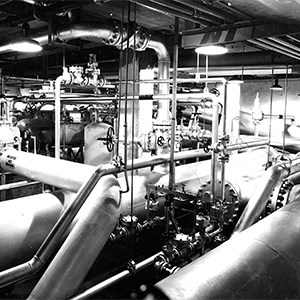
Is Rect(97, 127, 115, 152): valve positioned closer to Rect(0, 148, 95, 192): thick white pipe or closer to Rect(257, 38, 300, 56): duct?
Rect(0, 148, 95, 192): thick white pipe

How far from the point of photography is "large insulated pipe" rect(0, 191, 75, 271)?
7.79 feet

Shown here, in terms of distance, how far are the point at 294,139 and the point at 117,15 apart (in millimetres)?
Answer: 4051

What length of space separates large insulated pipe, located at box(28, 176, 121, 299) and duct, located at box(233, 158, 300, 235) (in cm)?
89

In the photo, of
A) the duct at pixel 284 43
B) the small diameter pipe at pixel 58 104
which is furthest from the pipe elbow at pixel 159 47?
the duct at pixel 284 43

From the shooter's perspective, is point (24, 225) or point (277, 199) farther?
point (277, 199)

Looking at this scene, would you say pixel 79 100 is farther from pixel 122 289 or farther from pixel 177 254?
pixel 177 254

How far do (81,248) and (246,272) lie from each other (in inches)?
34.5

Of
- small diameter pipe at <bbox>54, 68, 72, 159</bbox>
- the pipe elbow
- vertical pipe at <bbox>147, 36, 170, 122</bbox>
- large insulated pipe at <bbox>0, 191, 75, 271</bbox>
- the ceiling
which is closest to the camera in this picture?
the ceiling

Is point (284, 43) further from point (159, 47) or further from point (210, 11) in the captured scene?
point (159, 47)

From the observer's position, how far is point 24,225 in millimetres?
2461

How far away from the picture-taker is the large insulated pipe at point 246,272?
1.30m

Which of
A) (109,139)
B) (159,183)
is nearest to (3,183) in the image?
(109,139)

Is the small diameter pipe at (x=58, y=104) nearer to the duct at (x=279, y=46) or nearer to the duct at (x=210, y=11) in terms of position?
the duct at (x=210, y=11)

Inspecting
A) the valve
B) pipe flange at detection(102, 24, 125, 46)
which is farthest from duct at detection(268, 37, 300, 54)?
the valve
